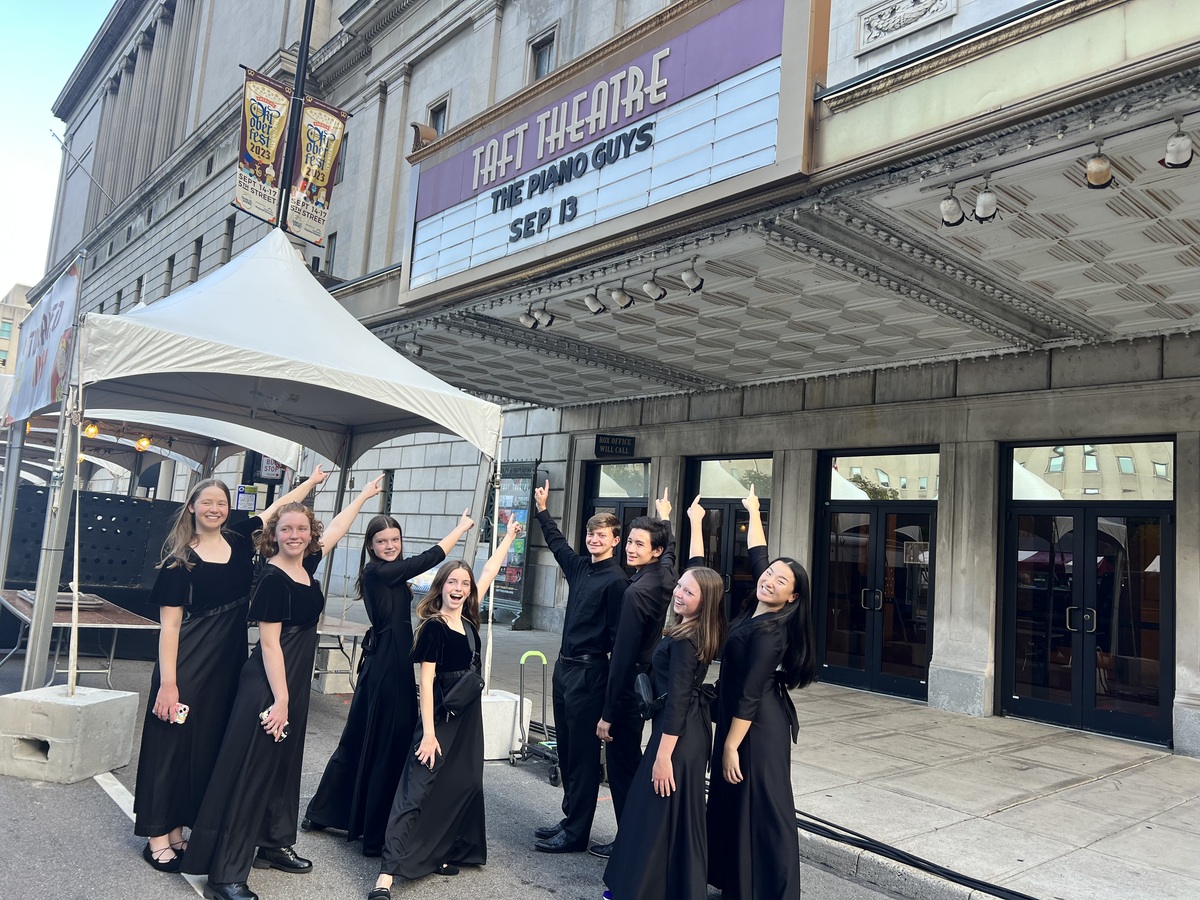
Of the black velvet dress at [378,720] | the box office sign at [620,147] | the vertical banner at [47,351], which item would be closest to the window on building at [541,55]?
the box office sign at [620,147]

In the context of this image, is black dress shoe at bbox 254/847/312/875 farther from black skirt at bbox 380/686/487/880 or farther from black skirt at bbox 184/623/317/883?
black skirt at bbox 380/686/487/880

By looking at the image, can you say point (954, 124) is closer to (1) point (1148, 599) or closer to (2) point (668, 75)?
(2) point (668, 75)

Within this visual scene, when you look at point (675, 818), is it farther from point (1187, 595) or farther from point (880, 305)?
point (1187, 595)

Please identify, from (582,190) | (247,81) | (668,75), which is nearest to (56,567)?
(582,190)

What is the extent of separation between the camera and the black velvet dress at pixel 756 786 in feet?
13.1

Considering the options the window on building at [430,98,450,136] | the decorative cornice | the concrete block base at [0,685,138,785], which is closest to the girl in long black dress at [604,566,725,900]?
the concrete block base at [0,685,138,785]

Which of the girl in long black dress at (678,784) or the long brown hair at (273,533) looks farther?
the long brown hair at (273,533)

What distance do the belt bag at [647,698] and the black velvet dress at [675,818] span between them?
0.22 m

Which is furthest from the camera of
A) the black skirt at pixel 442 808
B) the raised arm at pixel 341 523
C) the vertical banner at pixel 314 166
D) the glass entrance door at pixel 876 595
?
the vertical banner at pixel 314 166

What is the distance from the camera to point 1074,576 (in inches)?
404

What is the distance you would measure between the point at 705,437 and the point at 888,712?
558 cm

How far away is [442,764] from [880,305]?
706 cm

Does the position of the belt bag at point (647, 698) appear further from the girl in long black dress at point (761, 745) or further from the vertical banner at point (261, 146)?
the vertical banner at point (261, 146)

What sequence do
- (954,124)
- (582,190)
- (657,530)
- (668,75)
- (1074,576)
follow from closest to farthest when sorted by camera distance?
1. (657,530)
2. (954,124)
3. (668,75)
4. (582,190)
5. (1074,576)
